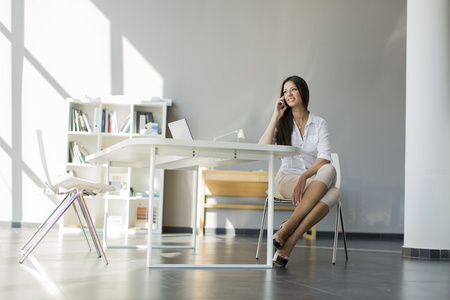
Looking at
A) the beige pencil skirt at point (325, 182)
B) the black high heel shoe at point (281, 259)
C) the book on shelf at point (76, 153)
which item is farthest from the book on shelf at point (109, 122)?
the black high heel shoe at point (281, 259)

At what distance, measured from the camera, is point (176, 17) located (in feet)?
21.0

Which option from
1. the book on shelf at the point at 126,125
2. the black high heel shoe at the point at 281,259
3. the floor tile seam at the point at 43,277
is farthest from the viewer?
the book on shelf at the point at 126,125

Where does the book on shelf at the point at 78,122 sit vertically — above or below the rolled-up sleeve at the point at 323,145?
above

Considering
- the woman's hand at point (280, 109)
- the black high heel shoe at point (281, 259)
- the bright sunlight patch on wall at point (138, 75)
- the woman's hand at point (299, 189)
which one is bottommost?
the black high heel shoe at point (281, 259)

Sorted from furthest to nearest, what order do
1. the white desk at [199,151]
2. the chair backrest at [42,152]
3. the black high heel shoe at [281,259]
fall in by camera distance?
the chair backrest at [42,152] < the black high heel shoe at [281,259] < the white desk at [199,151]

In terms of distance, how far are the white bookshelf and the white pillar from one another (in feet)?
9.46

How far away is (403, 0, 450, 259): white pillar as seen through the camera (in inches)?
149

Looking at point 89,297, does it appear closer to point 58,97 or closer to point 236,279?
point 236,279

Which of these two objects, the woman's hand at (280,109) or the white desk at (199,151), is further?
the woman's hand at (280,109)

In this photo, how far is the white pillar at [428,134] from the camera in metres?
3.79

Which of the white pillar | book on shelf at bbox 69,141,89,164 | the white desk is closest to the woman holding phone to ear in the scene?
the white desk

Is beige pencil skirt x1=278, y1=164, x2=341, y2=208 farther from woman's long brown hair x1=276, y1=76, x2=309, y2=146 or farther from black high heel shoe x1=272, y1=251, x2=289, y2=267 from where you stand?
black high heel shoe x1=272, y1=251, x2=289, y2=267

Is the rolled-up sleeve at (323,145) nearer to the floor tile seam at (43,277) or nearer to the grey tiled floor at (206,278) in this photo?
the grey tiled floor at (206,278)

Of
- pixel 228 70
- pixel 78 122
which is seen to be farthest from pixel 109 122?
pixel 228 70
